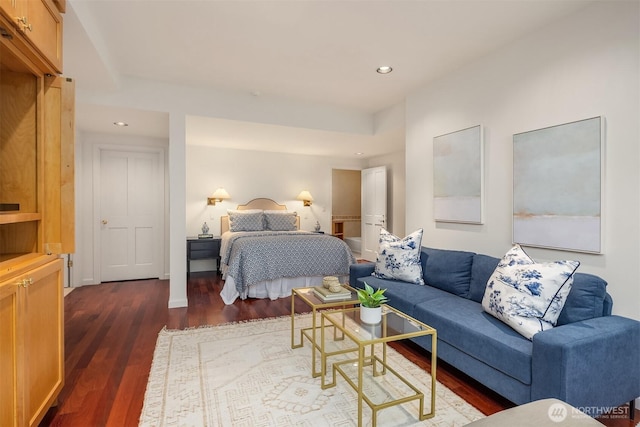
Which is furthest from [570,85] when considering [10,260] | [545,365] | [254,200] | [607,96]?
[254,200]

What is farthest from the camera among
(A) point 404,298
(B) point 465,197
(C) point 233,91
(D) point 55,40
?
(C) point 233,91

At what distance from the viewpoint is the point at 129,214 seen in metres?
5.01

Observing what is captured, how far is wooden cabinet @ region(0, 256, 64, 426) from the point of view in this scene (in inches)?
53.6

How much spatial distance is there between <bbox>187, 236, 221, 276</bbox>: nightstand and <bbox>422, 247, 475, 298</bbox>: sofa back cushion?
3.56m

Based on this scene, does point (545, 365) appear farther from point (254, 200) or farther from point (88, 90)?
point (254, 200)

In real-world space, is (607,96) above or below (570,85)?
below

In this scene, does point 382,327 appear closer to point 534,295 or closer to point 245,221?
point 534,295

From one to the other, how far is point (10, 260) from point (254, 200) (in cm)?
465

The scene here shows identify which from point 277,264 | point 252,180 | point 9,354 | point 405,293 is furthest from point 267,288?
point 9,354

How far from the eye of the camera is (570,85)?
7.71 feet

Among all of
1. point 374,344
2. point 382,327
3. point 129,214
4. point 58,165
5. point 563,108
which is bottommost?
point 374,344

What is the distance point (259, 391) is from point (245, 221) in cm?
374

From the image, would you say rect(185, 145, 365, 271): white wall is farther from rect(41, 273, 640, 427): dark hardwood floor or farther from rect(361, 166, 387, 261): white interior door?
rect(41, 273, 640, 427): dark hardwood floor

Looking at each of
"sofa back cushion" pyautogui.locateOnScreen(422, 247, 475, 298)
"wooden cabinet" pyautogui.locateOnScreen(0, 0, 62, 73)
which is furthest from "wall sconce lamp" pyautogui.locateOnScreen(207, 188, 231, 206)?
"wooden cabinet" pyautogui.locateOnScreen(0, 0, 62, 73)
